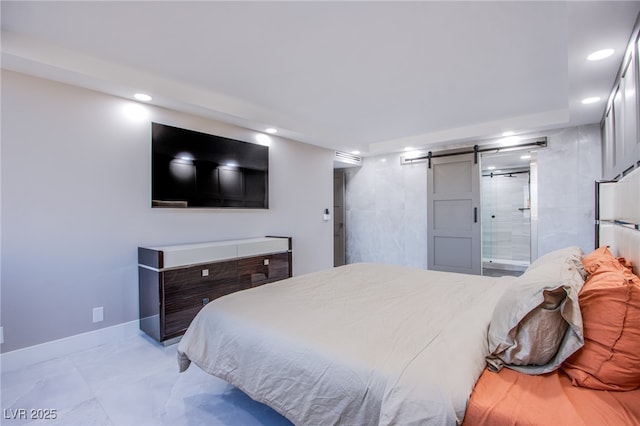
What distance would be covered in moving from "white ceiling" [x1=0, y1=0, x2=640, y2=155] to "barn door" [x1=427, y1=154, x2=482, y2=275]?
1.37m

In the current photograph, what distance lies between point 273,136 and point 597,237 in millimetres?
3835

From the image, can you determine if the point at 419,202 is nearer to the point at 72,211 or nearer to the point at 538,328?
the point at 538,328

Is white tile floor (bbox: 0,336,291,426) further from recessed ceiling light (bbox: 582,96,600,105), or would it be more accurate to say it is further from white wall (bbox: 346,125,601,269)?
white wall (bbox: 346,125,601,269)

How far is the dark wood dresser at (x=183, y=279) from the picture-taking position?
2.78m

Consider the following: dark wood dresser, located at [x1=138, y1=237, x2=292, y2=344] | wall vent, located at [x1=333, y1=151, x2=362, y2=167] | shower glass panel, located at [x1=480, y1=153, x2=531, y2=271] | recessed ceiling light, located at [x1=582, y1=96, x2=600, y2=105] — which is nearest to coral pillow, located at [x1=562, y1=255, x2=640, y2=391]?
recessed ceiling light, located at [x1=582, y1=96, x2=600, y2=105]

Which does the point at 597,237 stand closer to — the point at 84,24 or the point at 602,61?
the point at 602,61

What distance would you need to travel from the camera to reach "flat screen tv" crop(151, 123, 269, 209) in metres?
3.22

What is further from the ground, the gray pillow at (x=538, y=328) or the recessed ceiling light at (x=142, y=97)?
the recessed ceiling light at (x=142, y=97)

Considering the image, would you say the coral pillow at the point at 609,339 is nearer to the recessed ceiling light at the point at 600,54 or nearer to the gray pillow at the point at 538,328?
the gray pillow at the point at 538,328

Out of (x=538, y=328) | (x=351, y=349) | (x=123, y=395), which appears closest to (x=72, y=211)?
(x=123, y=395)

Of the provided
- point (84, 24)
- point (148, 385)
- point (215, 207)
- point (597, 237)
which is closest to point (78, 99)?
point (84, 24)

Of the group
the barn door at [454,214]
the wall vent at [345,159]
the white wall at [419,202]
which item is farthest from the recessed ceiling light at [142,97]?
the barn door at [454,214]

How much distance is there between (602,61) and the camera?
7.27 feet

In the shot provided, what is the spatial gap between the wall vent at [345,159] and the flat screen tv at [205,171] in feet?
5.66
